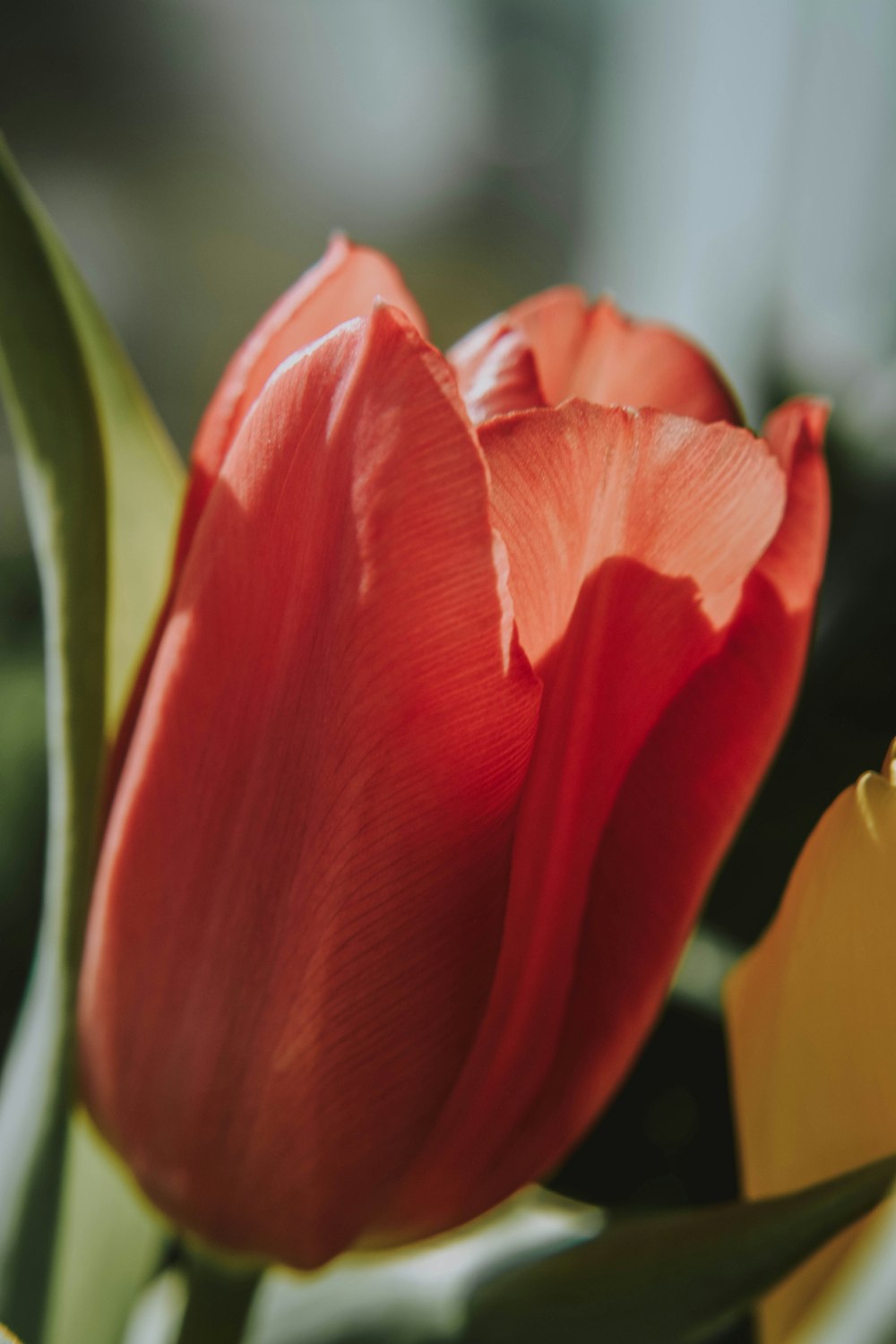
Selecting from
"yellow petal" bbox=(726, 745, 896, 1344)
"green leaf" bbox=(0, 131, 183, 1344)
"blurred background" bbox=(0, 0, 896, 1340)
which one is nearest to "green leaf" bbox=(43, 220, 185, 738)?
"green leaf" bbox=(0, 131, 183, 1344)

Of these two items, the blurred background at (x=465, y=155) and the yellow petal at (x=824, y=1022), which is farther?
the blurred background at (x=465, y=155)

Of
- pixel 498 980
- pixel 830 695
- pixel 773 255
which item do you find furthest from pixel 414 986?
pixel 773 255

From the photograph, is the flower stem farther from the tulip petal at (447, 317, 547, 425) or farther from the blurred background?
the blurred background

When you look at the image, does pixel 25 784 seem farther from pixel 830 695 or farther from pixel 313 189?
pixel 313 189

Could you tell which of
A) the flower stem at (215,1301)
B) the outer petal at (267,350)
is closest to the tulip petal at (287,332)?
the outer petal at (267,350)

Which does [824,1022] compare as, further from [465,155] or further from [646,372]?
[465,155]

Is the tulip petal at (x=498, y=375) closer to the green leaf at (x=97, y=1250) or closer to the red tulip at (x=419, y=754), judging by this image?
the red tulip at (x=419, y=754)

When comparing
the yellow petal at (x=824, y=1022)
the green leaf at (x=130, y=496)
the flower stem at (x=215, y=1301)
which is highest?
the green leaf at (x=130, y=496)
